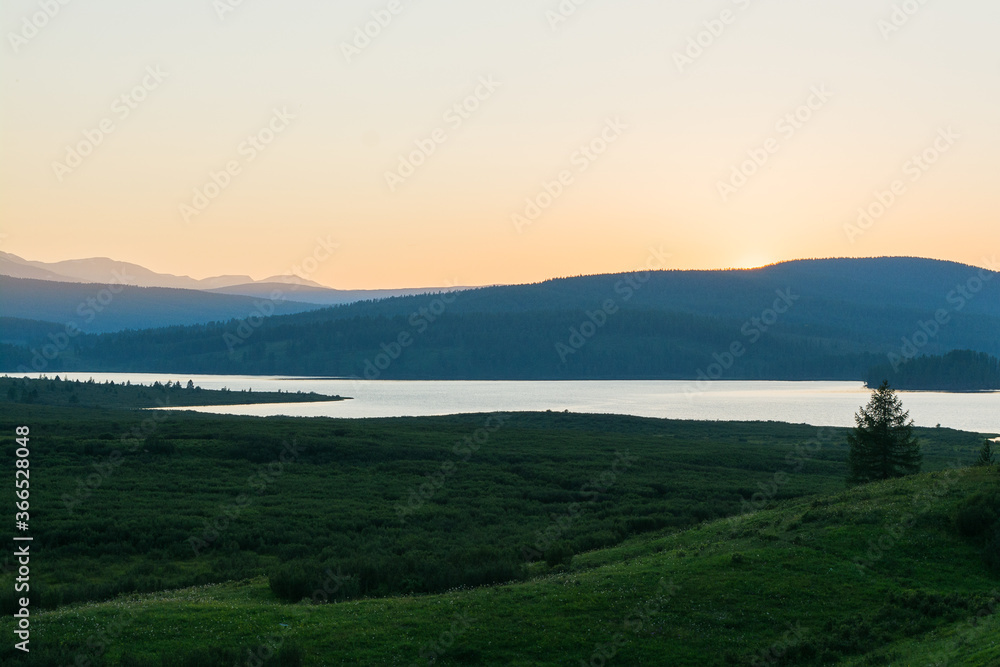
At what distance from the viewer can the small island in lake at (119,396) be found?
12525 centimetres

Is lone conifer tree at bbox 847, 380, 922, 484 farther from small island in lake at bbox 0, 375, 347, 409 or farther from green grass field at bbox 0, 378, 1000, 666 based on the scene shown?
small island in lake at bbox 0, 375, 347, 409

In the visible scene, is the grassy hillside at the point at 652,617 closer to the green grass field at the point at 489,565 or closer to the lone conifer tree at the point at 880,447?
Answer: the green grass field at the point at 489,565

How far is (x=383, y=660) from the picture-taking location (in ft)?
60.6

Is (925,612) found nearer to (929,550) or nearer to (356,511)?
(929,550)

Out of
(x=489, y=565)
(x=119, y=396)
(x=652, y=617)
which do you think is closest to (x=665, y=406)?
(x=119, y=396)

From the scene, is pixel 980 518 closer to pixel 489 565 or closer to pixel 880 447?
pixel 489 565

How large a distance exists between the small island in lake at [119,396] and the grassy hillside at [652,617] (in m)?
111

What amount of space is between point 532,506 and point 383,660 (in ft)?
99.5

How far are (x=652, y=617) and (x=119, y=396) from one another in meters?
137

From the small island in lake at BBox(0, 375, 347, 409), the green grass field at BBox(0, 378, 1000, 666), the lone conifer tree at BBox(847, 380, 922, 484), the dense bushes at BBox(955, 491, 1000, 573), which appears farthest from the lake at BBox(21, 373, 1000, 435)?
the dense bushes at BBox(955, 491, 1000, 573)

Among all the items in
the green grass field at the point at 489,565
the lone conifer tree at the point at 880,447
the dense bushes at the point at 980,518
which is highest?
the lone conifer tree at the point at 880,447

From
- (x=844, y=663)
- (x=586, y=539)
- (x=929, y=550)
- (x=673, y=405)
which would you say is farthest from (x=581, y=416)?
(x=844, y=663)

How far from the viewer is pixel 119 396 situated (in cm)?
14125

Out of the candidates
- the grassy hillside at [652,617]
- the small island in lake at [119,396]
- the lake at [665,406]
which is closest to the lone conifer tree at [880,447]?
the grassy hillside at [652,617]
